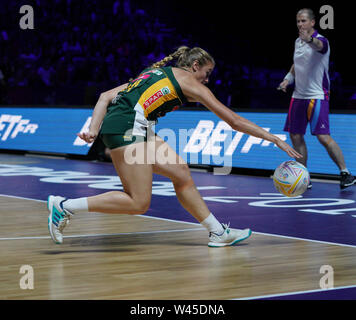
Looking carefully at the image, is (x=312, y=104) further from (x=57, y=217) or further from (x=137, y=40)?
(x=137, y=40)

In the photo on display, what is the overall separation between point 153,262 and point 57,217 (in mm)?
991

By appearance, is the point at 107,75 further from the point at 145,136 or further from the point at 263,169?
the point at 145,136

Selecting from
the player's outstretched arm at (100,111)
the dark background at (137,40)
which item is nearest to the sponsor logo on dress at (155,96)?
the player's outstretched arm at (100,111)

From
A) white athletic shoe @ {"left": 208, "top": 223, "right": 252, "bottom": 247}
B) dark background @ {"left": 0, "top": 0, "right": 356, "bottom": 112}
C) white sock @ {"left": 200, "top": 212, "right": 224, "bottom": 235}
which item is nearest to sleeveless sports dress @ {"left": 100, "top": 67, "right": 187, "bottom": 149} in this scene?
white sock @ {"left": 200, "top": 212, "right": 224, "bottom": 235}

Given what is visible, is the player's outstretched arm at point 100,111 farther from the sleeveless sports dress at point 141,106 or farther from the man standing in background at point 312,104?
the man standing in background at point 312,104

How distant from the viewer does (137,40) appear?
21.1m

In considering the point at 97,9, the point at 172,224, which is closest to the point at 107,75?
the point at 97,9

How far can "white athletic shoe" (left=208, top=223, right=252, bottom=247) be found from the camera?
6137mm

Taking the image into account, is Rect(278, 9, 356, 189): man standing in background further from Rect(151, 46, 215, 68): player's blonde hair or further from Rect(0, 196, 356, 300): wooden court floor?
Rect(151, 46, 215, 68): player's blonde hair

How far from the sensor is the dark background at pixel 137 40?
18.8 m

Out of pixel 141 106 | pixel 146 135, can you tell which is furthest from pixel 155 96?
pixel 146 135

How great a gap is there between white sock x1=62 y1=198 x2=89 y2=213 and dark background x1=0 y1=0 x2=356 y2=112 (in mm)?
10439

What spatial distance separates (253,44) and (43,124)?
768 cm

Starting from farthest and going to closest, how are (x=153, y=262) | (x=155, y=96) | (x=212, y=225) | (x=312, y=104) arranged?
1. (x=312, y=104)
2. (x=212, y=225)
3. (x=155, y=96)
4. (x=153, y=262)
